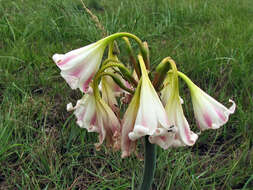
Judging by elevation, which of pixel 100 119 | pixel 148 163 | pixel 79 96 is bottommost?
pixel 79 96

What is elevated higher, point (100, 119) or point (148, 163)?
point (100, 119)

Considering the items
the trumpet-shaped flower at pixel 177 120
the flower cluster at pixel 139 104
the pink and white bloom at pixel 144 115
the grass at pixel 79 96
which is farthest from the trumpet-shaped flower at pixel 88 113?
the grass at pixel 79 96

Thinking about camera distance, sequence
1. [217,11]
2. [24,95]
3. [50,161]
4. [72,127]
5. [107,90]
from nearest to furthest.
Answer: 1. [107,90]
2. [50,161]
3. [72,127]
4. [24,95]
5. [217,11]

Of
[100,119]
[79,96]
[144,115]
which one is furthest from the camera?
[79,96]

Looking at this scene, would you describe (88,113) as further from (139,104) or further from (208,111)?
(208,111)

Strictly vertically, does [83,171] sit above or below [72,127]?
below

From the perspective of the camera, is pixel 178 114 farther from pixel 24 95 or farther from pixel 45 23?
pixel 45 23

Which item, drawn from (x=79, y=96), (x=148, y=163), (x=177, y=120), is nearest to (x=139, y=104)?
(x=177, y=120)

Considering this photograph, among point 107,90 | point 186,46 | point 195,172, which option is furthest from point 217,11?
point 107,90
